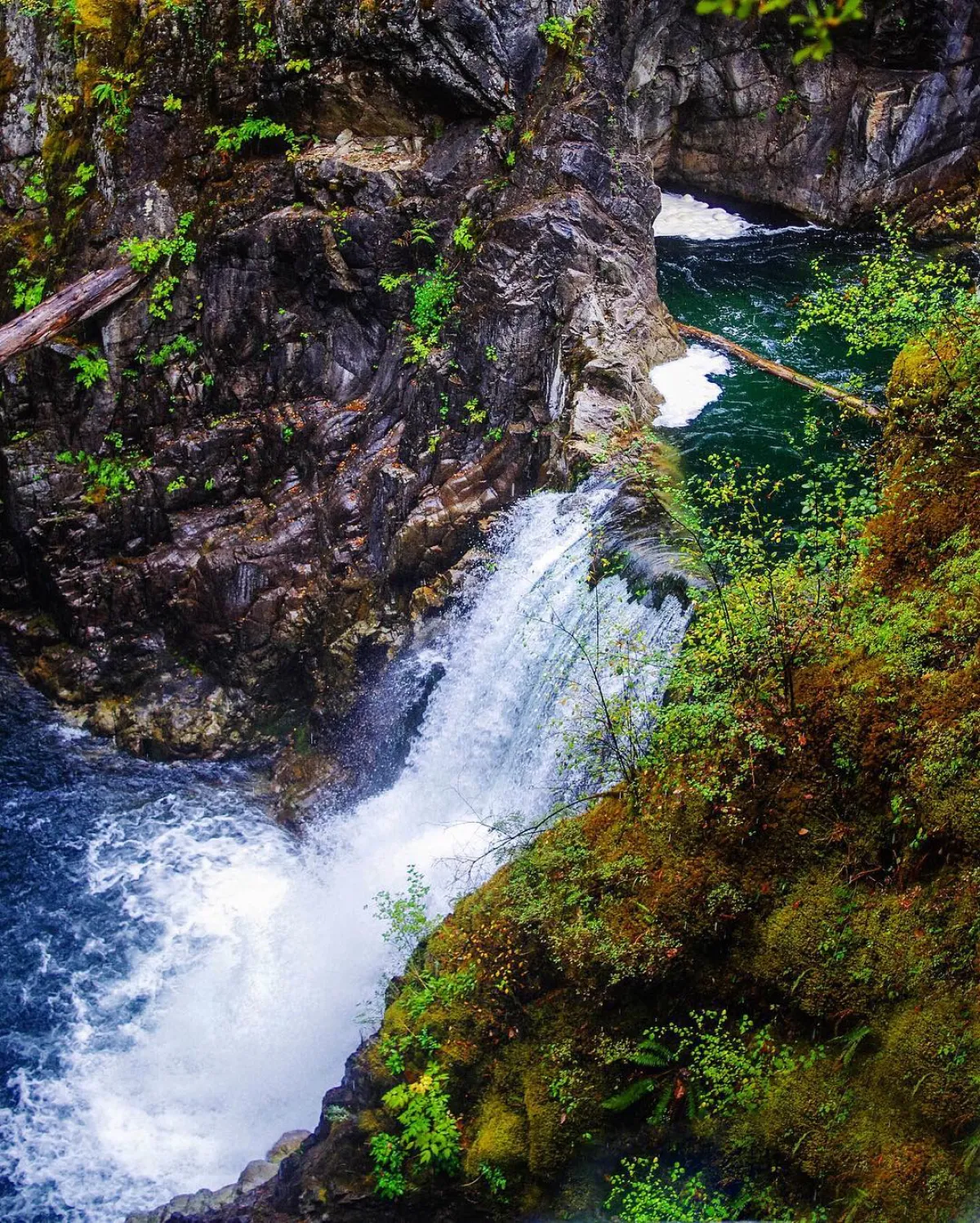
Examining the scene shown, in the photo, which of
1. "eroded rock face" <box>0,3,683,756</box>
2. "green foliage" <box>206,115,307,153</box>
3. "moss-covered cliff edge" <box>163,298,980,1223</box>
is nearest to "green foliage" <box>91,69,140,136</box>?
"eroded rock face" <box>0,3,683,756</box>

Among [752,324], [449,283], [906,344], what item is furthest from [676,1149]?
[752,324]

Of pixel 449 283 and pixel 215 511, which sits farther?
pixel 215 511

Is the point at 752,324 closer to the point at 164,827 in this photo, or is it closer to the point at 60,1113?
the point at 164,827

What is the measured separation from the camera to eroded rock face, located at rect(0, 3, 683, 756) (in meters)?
12.2

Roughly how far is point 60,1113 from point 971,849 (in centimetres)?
880

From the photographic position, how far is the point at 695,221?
829 inches

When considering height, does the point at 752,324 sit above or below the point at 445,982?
above

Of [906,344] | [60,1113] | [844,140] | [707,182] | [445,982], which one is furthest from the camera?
[707,182]

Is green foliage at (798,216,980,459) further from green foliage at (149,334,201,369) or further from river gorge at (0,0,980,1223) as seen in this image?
green foliage at (149,334,201,369)

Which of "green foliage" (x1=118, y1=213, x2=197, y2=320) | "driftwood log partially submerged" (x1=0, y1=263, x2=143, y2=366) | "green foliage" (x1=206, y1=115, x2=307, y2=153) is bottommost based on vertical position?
"driftwood log partially submerged" (x1=0, y1=263, x2=143, y2=366)

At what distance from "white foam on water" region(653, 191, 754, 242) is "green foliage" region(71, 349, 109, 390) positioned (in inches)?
485

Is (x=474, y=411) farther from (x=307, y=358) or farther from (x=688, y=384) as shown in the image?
(x=688, y=384)

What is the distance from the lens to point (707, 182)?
21797 millimetres

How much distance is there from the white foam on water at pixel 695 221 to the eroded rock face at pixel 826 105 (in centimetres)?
84
